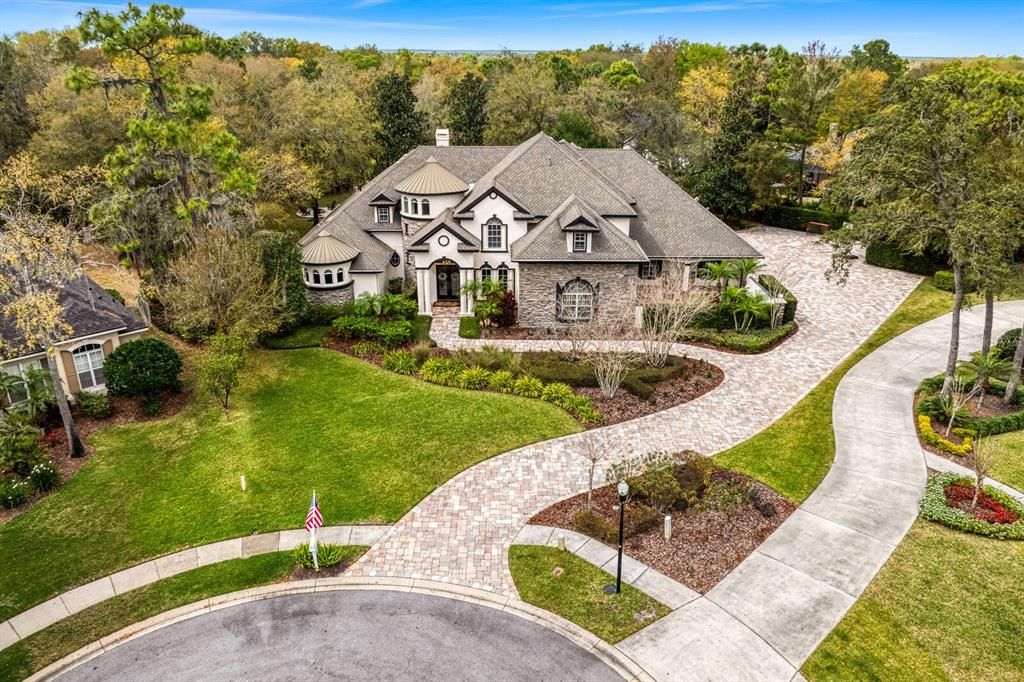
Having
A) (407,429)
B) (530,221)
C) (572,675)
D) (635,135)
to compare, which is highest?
(635,135)

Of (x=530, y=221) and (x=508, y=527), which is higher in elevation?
(x=530, y=221)

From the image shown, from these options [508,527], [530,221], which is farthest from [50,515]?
[530,221]

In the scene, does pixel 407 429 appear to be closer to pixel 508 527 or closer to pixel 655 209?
pixel 508 527

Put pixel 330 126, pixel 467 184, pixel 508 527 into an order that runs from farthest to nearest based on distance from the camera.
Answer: pixel 330 126 → pixel 467 184 → pixel 508 527

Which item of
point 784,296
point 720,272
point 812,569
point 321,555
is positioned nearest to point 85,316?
point 321,555

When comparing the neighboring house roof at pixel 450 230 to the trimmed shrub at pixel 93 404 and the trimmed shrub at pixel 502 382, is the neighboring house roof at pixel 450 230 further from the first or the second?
the trimmed shrub at pixel 93 404

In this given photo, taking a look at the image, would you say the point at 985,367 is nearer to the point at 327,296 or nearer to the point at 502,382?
the point at 502,382

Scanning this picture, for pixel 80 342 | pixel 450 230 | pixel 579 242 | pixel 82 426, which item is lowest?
pixel 82 426
